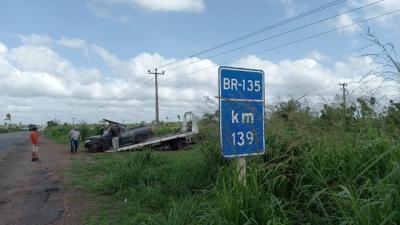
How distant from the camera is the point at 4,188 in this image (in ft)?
42.4

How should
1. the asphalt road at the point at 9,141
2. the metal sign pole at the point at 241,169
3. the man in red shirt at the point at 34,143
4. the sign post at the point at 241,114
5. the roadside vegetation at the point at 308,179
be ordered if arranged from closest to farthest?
the roadside vegetation at the point at 308,179, the metal sign pole at the point at 241,169, the sign post at the point at 241,114, the man in red shirt at the point at 34,143, the asphalt road at the point at 9,141

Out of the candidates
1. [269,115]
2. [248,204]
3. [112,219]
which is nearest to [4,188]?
[112,219]

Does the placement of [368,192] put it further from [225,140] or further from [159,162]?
[159,162]

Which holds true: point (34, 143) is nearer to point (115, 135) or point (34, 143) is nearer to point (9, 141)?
point (115, 135)

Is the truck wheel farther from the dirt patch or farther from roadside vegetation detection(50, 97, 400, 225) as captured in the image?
A: roadside vegetation detection(50, 97, 400, 225)

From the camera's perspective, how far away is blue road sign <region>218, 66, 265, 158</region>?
6.00m

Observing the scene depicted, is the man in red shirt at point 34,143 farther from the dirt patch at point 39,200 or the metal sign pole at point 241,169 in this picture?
the metal sign pole at point 241,169

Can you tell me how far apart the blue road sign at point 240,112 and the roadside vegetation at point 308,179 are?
34 centimetres

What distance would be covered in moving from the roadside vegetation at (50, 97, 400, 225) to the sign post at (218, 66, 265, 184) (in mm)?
306

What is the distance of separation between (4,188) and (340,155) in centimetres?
1020

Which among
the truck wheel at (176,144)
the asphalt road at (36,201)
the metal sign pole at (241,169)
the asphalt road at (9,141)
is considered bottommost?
the asphalt road at (36,201)

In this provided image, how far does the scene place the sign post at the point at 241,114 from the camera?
5.99 meters

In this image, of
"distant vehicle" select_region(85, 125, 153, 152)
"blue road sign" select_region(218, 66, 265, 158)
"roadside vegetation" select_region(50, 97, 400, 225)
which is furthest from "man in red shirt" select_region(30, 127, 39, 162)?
"blue road sign" select_region(218, 66, 265, 158)

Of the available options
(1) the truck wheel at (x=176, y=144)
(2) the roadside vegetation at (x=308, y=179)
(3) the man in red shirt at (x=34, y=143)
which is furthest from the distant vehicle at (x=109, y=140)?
(2) the roadside vegetation at (x=308, y=179)
